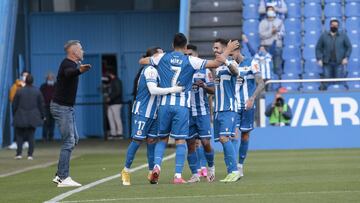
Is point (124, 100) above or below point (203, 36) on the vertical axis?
below

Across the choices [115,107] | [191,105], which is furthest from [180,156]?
[115,107]

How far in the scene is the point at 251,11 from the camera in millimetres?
30859

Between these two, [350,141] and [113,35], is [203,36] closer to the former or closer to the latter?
[350,141]

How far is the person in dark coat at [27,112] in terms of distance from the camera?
25875mm

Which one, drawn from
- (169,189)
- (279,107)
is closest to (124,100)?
(279,107)

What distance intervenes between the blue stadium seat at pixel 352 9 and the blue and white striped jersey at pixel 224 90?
15220 millimetres

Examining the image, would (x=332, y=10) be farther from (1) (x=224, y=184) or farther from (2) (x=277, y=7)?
(1) (x=224, y=184)

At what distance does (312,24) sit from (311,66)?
147 centimetres

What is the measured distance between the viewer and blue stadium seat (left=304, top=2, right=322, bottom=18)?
31.0 metres

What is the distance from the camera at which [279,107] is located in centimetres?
2725

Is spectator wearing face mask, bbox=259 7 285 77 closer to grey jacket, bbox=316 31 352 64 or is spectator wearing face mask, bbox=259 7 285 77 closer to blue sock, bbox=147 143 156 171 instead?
grey jacket, bbox=316 31 352 64

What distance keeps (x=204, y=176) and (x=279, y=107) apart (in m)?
10.6

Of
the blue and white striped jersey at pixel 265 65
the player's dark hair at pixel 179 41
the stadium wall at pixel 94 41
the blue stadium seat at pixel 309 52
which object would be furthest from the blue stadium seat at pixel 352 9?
the player's dark hair at pixel 179 41

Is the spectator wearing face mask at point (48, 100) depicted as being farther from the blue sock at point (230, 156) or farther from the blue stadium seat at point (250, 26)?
the blue sock at point (230, 156)
